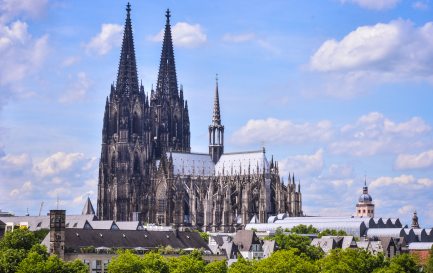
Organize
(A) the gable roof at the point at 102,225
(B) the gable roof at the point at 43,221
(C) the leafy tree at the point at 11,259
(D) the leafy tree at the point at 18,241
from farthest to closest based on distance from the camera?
(B) the gable roof at the point at 43,221
(A) the gable roof at the point at 102,225
(D) the leafy tree at the point at 18,241
(C) the leafy tree at the point at 11,259

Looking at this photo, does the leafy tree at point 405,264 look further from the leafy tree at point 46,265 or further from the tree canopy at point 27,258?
the leafy tree at point 46,265

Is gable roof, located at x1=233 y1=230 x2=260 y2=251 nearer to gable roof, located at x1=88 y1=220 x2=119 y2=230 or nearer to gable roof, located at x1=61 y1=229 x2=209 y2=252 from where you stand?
gable roof, located at x1=88 y1=220 x2=119 y2=230

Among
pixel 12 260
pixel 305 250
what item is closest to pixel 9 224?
pixel 305 250

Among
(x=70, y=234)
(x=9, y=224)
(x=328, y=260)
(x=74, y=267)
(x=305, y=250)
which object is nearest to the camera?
(x=74, y=267)

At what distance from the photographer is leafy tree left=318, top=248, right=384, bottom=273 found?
405ft

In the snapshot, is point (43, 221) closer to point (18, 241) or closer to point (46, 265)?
point (18, 241)

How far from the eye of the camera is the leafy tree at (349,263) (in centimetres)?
12331

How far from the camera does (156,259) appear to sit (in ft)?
364

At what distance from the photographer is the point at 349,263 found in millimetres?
128250

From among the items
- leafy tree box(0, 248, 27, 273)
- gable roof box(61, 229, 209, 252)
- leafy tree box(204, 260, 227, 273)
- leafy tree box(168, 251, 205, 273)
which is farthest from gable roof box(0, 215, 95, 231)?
leafy tree box(204, 260, 227, 273)

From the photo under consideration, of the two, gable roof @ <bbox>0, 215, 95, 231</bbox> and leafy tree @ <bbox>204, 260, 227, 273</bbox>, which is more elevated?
gable roof @ <bbox>0, 215, 95, 231</bbox>

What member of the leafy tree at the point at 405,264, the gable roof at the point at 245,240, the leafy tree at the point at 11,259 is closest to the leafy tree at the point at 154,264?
the leafy tree at the point at 11,259

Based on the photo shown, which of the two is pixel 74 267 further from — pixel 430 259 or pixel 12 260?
pixel 430 259

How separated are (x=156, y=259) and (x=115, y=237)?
700 inches
